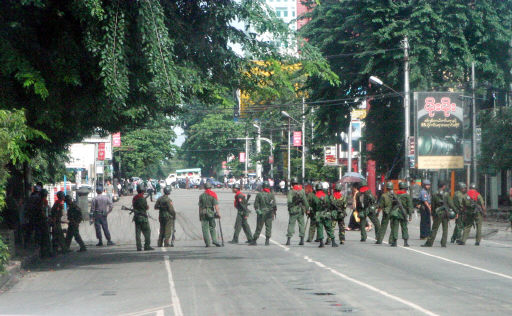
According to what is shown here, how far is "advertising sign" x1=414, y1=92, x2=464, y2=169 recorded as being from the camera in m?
37.8

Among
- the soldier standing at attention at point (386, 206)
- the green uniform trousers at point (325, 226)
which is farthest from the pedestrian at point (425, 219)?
the green uniform trousers at point (325, 226)

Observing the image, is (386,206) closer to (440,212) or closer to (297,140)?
(440,212)

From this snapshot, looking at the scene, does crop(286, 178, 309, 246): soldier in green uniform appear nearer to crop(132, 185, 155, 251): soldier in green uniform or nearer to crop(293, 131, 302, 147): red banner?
crop(132, 185, 155, 251): soldier in green uniform

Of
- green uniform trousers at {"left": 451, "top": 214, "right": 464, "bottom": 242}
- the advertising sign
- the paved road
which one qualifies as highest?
the advertising sign

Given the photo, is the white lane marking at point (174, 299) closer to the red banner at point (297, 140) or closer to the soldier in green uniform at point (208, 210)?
the soldier in green uniform at point (208, 210)

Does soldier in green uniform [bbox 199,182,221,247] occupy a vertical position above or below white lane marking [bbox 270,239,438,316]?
above

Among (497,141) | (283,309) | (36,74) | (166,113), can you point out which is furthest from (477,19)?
(283,309)

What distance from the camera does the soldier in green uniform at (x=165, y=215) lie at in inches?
901

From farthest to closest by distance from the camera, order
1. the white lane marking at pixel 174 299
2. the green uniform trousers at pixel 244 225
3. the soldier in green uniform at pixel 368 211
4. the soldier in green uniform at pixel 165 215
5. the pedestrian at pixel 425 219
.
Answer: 1. the pedestrian at pixel 425 219
2. the green uniform trousers at pixel 244 225
3. the soldier in green uniform at pixel 368 211
4. the soldier in green uniform at pixel 165 215
5. the white lane marking at pixel 174 299

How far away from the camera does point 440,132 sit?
1547 inches

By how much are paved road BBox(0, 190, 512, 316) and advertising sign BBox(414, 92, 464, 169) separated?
16.0 metres

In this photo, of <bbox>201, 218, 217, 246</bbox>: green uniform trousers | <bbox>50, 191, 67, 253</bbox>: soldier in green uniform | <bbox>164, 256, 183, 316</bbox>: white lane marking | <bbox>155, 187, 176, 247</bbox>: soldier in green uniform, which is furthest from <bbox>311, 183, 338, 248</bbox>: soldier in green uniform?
<bbox>50, 191, 67, 253</bbox>: soldier in green uniform

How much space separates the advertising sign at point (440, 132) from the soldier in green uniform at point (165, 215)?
17785 mm

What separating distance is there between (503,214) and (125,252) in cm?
2249
